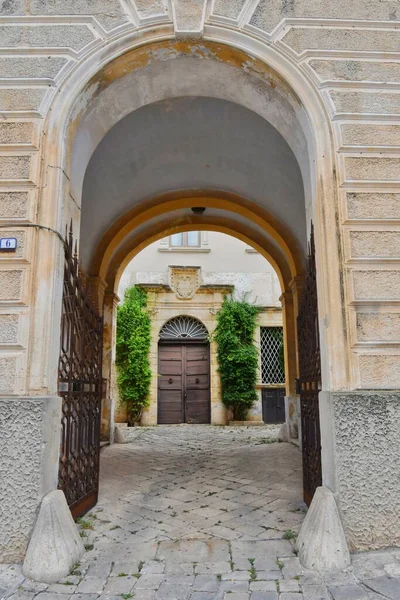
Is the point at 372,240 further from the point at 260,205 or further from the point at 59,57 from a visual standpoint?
the point at 260,205

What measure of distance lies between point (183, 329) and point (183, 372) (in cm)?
137

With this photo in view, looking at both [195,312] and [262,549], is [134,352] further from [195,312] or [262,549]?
[262,549]

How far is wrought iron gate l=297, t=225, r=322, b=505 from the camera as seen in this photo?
144 inches

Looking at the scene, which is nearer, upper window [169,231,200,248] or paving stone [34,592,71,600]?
paving stone [34,592,71,600]

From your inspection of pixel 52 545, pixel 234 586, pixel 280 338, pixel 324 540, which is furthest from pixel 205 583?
pixel 280 338

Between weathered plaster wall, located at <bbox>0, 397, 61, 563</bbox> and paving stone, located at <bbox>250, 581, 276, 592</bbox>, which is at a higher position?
weathered plaster wall, located at <bbox>0, 397, 61, 563</bbox>

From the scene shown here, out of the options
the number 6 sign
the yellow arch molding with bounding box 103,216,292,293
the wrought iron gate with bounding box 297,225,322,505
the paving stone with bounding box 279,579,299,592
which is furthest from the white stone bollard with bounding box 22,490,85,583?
the yellow arch molding with bounding box 103,216,292,293

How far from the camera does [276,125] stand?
4359mm

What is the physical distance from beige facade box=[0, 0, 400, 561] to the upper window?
10.4 meters

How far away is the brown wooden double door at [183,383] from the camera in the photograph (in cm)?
1372

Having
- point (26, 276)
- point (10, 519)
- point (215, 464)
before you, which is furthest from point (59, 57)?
point (215, 464)

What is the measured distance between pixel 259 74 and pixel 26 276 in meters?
2.68

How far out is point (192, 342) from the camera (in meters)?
14.3

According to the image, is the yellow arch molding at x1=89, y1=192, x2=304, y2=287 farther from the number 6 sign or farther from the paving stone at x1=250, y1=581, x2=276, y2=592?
the paving stone at x1=250, y1=581, x2=276, y2=592
